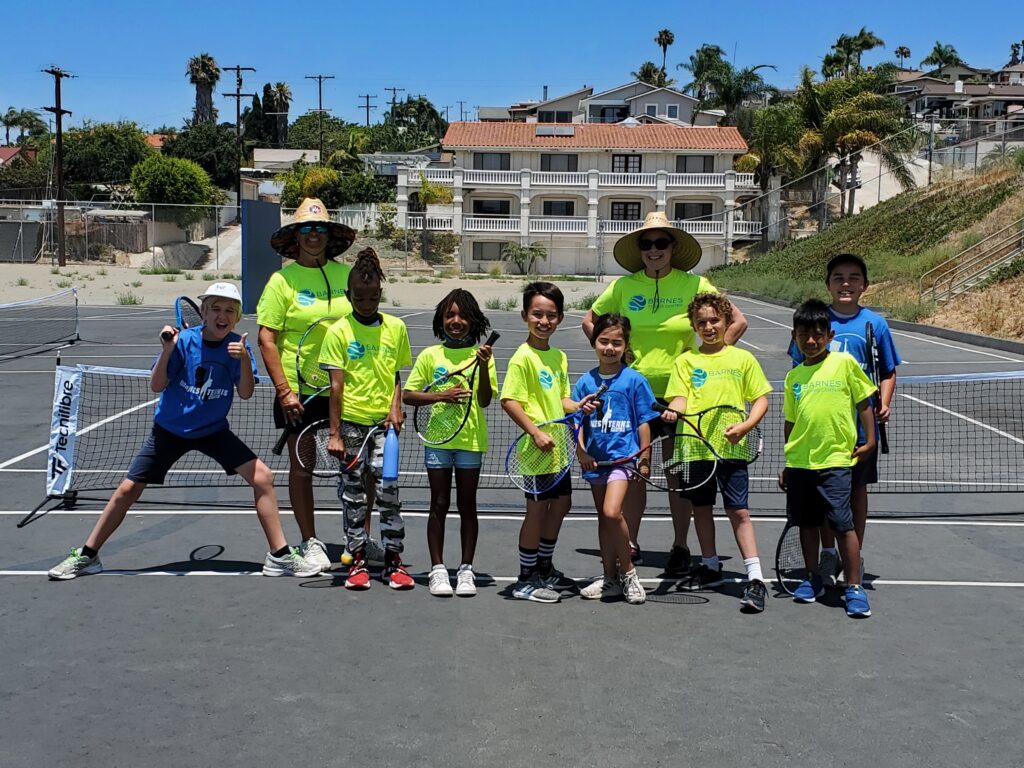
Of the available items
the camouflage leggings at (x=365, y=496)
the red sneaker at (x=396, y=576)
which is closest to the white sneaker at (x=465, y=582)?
the red sneaker at (x=396, y=576)

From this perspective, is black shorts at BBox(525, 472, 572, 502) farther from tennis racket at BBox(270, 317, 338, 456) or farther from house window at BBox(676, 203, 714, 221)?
house window at BBox(676, 203, 714, 221)

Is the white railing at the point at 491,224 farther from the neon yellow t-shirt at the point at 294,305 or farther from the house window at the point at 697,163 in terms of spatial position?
the neon yellow t-shirt at the point at 294,305

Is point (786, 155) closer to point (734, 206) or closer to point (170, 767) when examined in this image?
point (734, 206)

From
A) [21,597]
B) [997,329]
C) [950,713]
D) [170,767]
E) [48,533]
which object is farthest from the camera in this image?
[997,329]

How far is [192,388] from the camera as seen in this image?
6320 millimetres

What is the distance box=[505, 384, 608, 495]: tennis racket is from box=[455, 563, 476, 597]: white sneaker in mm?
587

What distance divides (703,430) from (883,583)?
4.95ft

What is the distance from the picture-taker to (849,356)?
598cm

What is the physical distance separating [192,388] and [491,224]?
53.4 meters

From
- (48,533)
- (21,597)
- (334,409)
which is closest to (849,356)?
(334,409)

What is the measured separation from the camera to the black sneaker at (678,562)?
258 inches

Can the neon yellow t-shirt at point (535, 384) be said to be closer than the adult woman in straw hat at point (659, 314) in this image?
Yes

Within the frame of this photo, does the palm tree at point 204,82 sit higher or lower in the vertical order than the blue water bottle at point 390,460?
higher

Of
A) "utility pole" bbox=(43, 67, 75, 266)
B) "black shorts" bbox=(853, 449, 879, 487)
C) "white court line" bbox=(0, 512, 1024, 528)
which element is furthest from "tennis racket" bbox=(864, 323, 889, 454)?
"utility pole" bbox=(43, 67, 75, 266)
